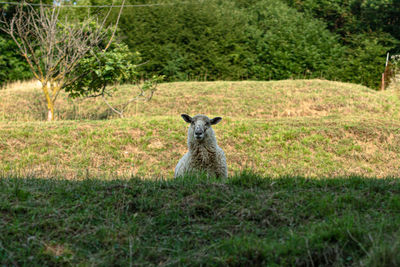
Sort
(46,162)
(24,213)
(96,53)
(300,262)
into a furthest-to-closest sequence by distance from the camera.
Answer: (96,53) → (46,162) → (24,213) → (300,262)

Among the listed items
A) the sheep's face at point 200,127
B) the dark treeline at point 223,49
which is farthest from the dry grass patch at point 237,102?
the sheep's face at point 200,127

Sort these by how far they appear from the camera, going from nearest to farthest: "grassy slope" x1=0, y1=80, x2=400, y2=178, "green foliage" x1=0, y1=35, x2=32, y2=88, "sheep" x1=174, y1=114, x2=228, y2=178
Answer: "sheep" x1=174, y1=114, x2=228, y2=178 < "grassy slope" x1=0, y1=80, x2=400, y2=178 < "green foliage" x1=0, y1=35, x2=32, y2=88

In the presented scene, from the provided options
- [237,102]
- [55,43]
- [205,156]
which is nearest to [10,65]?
[55,43]

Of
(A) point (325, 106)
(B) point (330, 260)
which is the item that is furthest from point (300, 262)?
(A) point (325, 106)

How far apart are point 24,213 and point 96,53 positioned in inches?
514

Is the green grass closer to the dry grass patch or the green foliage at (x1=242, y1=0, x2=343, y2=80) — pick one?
the dry grass patch

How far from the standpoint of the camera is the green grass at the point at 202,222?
4.11 m

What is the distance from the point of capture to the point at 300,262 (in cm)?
402

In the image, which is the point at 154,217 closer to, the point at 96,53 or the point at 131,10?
the point at 96,53

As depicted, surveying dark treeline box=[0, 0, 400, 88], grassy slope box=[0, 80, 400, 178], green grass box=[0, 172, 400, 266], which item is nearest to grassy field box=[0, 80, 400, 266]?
green grass box=[0, 172, 400, 266]

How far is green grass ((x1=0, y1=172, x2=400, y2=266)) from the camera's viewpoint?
4.11m

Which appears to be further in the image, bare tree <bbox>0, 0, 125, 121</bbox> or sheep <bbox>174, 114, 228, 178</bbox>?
bare tree <bbox>0, 0, 125, 121</bbox>

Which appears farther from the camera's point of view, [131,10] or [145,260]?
[131,10]

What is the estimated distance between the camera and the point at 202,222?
4914 millimetres
